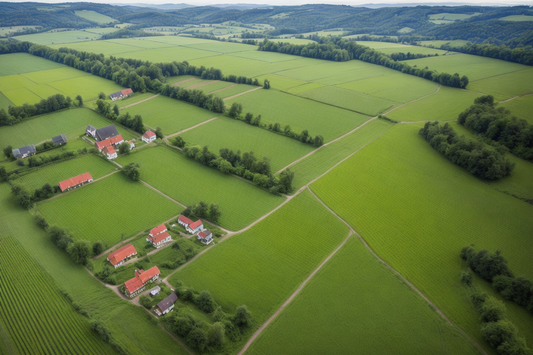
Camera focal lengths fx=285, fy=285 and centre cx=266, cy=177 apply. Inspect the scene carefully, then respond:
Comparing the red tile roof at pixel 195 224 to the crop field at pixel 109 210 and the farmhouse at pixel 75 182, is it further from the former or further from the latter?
the farmhouse at pixel 75 182

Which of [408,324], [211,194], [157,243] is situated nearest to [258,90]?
[211,194]

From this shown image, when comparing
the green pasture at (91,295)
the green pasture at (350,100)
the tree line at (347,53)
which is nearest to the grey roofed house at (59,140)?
the green pasture at (91,295)

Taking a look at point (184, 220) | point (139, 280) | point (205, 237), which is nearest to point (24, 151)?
Answer: point (184, 220)

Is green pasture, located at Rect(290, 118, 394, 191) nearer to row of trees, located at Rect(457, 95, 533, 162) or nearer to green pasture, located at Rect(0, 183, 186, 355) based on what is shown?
row of trees, located at Rect(457, 95, 533, 162)

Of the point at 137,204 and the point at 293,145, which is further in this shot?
the point at 293,145

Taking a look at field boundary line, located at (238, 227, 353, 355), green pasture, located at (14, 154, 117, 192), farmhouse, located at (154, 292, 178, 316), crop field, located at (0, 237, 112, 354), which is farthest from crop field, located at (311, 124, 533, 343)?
green pasture, located at (14, 154, 117, 192)

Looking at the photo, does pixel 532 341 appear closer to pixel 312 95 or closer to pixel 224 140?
pixel 224 140
